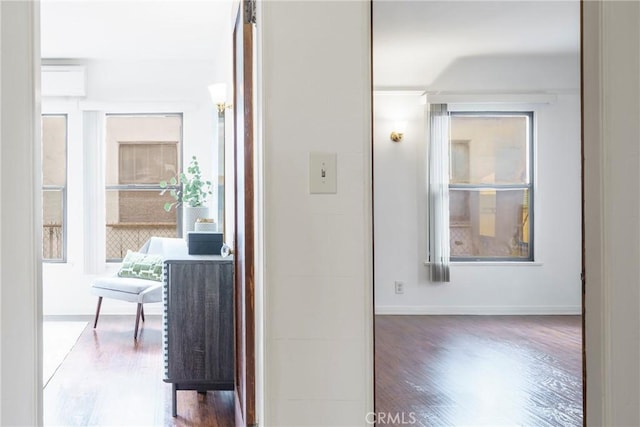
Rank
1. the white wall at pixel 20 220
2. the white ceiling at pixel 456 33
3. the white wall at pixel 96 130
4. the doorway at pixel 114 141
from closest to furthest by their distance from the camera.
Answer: the white wall at pixel 20 220 < the white ceiling at pixel 456 33 < the doorway at pixel 114 141 < the white wall at pixel 96 130

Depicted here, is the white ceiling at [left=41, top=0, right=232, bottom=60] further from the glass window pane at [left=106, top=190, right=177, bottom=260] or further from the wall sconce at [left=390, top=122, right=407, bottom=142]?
the wall sconce at [left=390, top=122, right=407, bottom=142]

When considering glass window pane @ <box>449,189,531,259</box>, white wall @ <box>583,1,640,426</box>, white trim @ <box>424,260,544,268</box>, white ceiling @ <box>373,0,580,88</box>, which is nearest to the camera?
white wall @ <box>583,1,640,426</box>

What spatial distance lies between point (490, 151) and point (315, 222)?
472 cm

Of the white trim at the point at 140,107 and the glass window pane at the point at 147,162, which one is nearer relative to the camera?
the white trim at the point at 140,107

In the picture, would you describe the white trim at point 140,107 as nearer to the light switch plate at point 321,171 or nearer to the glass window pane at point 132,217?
the glass window pane at point 132,217

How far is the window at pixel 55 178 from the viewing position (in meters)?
5.64

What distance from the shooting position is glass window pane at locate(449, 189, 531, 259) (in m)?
5.94

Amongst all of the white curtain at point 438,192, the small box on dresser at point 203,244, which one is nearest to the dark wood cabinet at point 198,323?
the small box on dresser at point 203,244

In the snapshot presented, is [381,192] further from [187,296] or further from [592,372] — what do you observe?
[592,372]

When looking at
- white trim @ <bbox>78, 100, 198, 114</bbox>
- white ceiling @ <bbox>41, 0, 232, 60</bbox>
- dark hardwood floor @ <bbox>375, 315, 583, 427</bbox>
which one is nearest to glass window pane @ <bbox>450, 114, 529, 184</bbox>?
dark hardwood floor @ <bbox>375, 315, 583, 427</bbox>

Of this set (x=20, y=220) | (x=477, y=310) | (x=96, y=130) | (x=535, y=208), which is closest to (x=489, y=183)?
(x=535, y=208)

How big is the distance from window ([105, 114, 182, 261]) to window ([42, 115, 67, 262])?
423mm

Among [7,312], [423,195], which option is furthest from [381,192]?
[7,312]

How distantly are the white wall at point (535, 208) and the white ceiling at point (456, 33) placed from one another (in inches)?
7.9
